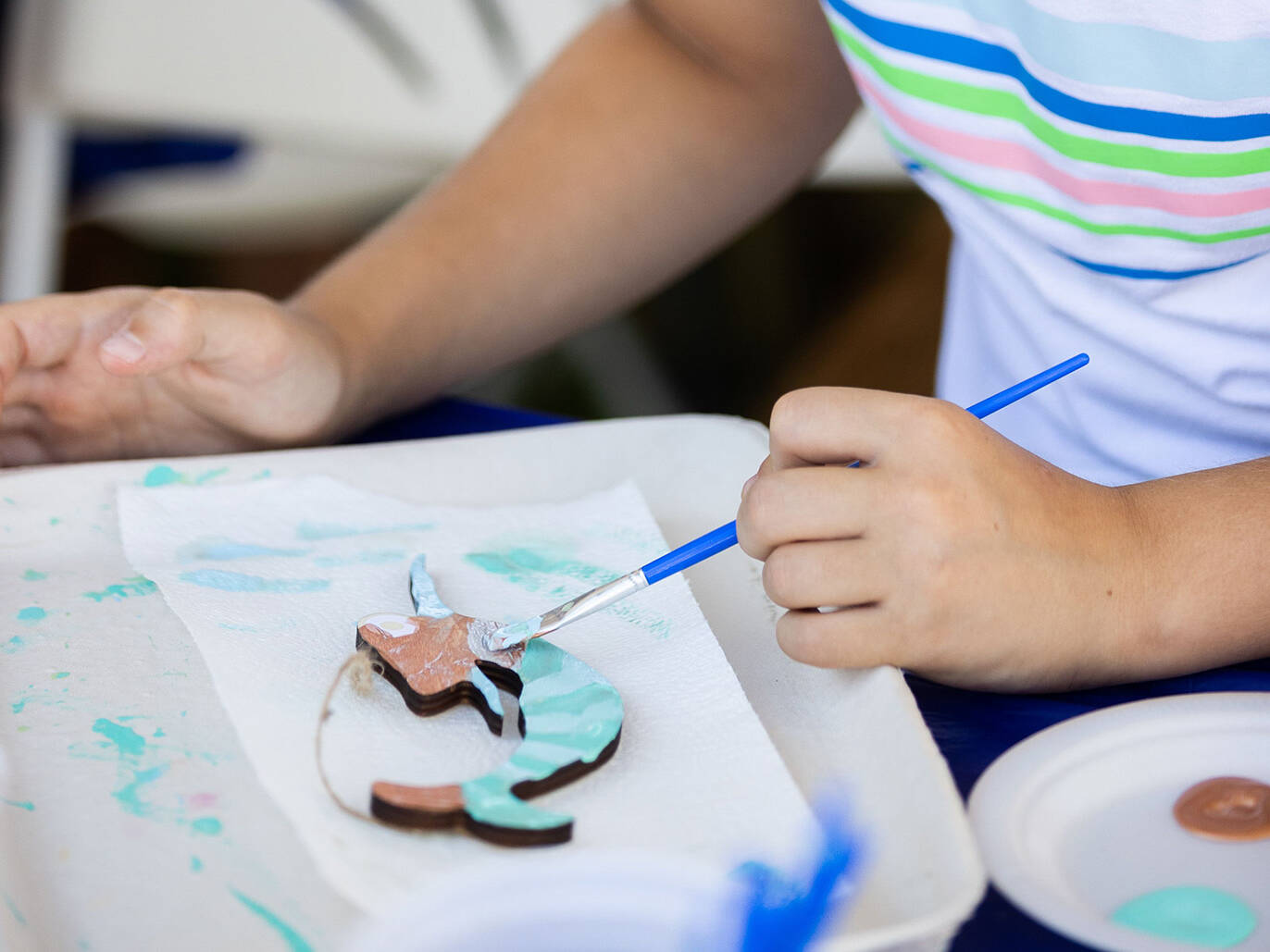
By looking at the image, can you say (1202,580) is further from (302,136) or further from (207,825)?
(302,136)

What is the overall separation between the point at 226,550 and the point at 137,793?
164mm

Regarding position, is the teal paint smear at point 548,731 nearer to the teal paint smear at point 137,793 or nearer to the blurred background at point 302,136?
the teal paint smear at point 137,793

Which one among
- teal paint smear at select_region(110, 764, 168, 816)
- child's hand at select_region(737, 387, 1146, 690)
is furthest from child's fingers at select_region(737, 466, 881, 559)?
teal paint smear at select_region(110, 764, 168, 816)

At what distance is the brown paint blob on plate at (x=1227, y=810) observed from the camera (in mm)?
363

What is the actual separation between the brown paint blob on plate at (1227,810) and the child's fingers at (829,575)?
0.37ft

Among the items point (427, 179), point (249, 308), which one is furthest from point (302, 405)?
point (427, 179)

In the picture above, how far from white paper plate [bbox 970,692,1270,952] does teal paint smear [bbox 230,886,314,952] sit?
0.19 metres

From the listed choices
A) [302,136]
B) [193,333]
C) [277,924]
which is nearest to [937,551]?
[277,924]

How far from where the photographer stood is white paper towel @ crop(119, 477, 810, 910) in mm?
360

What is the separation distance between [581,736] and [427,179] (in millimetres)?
1521

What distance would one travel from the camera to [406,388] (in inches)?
27.6

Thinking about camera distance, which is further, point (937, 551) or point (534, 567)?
point (534, 567)

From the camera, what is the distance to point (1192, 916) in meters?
0.33

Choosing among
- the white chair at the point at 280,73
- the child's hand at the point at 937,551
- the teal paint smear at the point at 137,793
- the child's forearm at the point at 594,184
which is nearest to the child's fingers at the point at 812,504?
the child's hand at the point at 937,551
